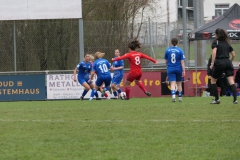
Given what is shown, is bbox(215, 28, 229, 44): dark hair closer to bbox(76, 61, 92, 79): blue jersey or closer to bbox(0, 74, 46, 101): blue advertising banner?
bbox(76, 61, 92, 79): blue jersey

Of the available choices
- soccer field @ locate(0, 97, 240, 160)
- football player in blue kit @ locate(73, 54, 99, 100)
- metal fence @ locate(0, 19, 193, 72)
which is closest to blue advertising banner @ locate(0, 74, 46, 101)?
metal fence @ locate(0, 19, 193, 72)

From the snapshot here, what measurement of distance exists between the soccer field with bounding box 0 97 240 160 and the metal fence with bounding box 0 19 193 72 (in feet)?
43.3

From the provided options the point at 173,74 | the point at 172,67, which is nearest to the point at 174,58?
the point at 172,67

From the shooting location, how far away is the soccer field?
7148mm

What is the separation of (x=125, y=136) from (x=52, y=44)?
17.6m

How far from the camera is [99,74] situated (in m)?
20.6

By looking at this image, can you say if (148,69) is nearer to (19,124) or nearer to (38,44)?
(38,44)

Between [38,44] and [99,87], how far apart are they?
17.9 ft

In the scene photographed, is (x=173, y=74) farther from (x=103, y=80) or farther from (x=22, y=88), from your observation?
(x=22, y=88)

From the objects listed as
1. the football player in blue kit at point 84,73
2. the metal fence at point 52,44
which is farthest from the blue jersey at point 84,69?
the metal fence at point 52,44

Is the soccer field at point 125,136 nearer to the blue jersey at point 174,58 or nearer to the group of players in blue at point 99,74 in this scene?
the blue jersey at point 174,58

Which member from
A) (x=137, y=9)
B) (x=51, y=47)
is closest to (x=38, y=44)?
(x=51, y=47)

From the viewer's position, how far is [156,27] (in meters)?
25.1

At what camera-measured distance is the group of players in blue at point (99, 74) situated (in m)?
20.6
